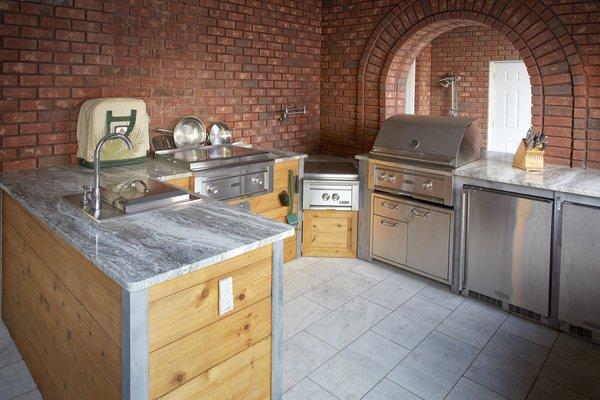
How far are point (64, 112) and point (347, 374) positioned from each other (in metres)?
2.55

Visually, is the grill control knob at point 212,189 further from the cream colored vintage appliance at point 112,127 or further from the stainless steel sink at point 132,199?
the stainless steel sink at point 132,199

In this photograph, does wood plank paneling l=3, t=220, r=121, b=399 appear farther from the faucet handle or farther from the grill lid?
the grill lid

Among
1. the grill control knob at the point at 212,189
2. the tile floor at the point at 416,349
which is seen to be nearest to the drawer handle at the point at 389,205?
the tile floor at the point at 416,349

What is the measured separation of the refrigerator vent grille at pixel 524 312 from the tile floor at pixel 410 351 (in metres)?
0.05

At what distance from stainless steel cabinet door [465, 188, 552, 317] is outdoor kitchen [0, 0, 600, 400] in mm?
13

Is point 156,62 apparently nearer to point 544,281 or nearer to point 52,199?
point 52,199

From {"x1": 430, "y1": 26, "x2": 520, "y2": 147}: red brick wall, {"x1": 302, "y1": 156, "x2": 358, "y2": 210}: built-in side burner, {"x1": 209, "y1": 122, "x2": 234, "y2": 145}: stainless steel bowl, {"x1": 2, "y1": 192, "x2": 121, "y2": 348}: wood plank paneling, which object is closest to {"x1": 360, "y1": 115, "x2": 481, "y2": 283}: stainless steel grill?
{"x1": 302, "y1": 156, "x2": 358, "y2": 210}: built-in side burner

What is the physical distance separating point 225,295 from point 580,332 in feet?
8.04

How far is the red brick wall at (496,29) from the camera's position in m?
3.51

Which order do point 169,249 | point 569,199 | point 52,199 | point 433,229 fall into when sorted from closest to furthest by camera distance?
point 169,249 → point 52,199 → point 569,199 → point 433,229

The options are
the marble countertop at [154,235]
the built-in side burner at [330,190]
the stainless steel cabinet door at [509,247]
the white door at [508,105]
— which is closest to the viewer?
the marble countertop at [154,235]

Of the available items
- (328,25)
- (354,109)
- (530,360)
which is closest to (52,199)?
(530,360)

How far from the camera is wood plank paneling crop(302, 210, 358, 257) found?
435cm

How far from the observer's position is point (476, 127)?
12.7ft
